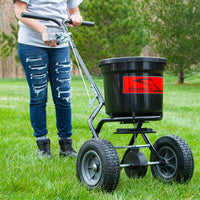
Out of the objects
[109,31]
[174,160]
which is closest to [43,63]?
[174,160]

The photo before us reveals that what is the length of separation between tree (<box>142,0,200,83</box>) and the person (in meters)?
11.9

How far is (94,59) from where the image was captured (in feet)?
52.6

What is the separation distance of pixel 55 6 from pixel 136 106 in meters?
1.21

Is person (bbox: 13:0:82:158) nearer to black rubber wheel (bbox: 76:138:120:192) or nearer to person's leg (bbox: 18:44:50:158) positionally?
person's leg (bbox: 18:44:50:158)

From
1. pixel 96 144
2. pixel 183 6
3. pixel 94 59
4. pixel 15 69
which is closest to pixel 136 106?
pixel 96 144

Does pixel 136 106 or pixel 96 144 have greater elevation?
pixel 136 106

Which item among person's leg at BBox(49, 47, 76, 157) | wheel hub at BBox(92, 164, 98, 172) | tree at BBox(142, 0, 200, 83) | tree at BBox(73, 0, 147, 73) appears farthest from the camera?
tree at BBox(73, 0, 147, 73)

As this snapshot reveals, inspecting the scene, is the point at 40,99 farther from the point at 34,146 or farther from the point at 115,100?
the point at 115,100

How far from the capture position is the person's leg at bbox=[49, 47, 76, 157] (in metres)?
2.65

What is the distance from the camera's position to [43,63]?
2.58 m

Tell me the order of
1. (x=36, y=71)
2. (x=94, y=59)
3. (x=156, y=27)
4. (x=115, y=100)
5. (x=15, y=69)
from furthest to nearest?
(x=15, y=69)
(x=94, y=59)
(x=156, y=27)
(x=36, y=71)
(x=115, y=100)

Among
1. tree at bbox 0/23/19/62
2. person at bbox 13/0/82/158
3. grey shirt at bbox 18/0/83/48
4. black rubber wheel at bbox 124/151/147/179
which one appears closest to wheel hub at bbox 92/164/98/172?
black rubber wheel at bbox 124/151/147/179

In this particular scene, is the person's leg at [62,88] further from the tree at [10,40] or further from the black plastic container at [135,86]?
the tree at [10,40]

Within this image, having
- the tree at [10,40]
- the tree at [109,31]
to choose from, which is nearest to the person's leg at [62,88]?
the tree at [109,31]
